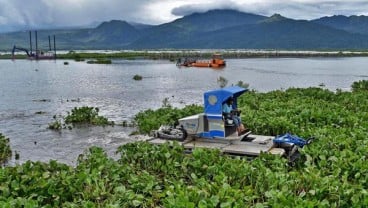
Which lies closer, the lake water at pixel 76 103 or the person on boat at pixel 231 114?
the person on boat at pixel 231 114

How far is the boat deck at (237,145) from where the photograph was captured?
13.8 meters

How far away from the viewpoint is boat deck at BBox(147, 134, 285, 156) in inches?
544

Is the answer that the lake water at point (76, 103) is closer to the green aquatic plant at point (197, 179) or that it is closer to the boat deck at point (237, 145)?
the boat deck at point (237, 145)

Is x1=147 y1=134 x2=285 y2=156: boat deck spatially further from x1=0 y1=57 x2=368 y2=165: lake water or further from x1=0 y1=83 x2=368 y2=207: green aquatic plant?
x1=0 y1=57 x2=368 y2=165: lake water

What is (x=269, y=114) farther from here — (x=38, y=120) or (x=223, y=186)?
(x=38, y=120)

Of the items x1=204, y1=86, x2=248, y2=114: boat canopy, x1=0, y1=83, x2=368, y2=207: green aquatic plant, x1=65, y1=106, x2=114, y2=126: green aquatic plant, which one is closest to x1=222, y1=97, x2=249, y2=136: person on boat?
x1=204, y1=86, x2=248, y2=114: boat canopy

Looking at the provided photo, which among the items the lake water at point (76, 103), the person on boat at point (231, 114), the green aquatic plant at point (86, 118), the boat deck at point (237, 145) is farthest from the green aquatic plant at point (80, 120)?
the person on boat at point (231, 114)

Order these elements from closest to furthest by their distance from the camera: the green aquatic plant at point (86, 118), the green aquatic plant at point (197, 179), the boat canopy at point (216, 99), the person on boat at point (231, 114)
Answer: the green aquatic plant at point (197, 179) < the boat canopy at point (216, 99) < the person on boat at point (231, 114) < the green aquatic plant at point (86, 118)

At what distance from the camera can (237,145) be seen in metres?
14.6

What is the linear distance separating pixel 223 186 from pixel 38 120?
19012mm

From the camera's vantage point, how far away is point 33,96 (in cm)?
3891

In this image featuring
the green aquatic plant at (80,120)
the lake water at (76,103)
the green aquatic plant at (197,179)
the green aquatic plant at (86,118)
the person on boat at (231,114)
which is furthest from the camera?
the green aquatic plant at (86,118)

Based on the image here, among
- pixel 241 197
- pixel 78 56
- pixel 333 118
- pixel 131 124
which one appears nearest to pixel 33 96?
pixel 131 124

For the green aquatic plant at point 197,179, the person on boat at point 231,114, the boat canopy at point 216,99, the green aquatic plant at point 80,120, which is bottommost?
the green aquatic plant at point 80,120
